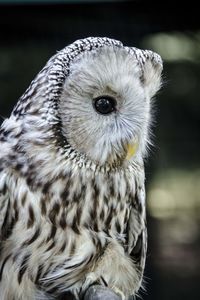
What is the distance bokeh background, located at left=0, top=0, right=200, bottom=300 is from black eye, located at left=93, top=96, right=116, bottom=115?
1.00 metres

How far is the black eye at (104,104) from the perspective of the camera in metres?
1.79

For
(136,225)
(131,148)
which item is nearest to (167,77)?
(136,225)

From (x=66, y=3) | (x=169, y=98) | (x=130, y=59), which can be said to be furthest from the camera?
(x=169, y=98)

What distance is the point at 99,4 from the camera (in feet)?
10.1

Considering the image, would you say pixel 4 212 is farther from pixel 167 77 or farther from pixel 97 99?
pixel 167 77

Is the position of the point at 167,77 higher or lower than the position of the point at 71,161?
higher

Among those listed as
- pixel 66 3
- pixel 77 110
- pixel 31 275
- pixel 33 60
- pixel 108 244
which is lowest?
pixel 31 275

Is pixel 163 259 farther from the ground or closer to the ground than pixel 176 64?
closer to the ground

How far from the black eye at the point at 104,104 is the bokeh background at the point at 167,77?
1.00m

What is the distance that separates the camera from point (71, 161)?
183 cm

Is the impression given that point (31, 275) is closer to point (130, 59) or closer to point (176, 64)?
point (130, 59)

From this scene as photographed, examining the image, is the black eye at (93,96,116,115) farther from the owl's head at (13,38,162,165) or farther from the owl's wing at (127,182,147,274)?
the owl's wing at (127,182,147,274)

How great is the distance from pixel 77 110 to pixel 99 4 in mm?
1342

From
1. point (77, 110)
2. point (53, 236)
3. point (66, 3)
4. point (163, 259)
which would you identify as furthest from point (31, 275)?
point (163, 259)
